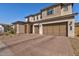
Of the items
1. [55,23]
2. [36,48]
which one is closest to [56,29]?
[55,23]

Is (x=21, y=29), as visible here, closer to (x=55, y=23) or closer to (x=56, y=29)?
(x=55, y=23)

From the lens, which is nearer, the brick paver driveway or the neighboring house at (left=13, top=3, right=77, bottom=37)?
the brick paver driveway

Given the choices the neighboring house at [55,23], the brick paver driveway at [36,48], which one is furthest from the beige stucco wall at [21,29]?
the brick paver driveway at [36,48]

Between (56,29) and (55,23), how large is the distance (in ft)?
2.83

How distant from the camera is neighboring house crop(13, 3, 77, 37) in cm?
1395

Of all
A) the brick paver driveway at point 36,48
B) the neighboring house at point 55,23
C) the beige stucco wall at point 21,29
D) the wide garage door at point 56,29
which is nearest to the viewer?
the brick paver driveway at point 36,48

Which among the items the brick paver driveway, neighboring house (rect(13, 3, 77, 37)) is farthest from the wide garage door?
the brick paver driveway

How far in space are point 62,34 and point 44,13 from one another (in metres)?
6.01

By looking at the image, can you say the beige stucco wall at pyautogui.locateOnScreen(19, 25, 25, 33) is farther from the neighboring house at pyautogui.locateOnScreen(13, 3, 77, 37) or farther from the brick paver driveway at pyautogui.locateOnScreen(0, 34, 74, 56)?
the brick paver driveway at pyautogui.locateOnScreen(0, 34, 74, 56)

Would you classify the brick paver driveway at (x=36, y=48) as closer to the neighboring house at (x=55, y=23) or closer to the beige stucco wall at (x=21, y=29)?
the neighboring house at (x=55, y=23)

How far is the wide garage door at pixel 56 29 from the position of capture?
1426 cm

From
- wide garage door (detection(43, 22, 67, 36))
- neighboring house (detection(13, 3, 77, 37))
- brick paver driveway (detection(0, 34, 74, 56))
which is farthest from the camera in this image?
wide garage door (detection(43, 22, 67, 36))

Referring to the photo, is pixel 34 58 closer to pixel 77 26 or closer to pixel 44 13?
pixel 77 26

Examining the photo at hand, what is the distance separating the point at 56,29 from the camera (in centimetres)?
1497
